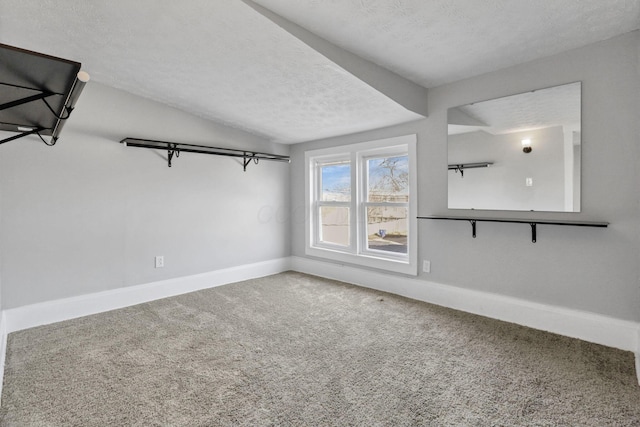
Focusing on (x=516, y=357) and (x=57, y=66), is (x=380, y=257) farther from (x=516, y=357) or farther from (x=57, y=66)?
(x=57, y=66)

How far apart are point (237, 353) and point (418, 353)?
4.13 feet

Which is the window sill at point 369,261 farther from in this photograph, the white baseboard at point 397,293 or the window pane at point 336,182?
the window pane at point 336,182

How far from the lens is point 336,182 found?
4.43 meters

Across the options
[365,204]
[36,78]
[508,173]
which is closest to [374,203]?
[365,204]

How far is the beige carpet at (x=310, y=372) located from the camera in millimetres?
1596

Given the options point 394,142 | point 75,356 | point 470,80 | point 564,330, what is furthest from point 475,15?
point 75,356

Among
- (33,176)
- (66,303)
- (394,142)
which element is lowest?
(66,303)

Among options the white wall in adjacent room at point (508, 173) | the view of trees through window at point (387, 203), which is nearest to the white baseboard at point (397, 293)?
the view of trees through window at point (387, 203)

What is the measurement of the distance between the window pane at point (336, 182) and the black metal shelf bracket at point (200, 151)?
58cm

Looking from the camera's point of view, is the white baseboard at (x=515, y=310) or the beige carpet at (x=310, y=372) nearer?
the beige carpet at (x=310, y=372)

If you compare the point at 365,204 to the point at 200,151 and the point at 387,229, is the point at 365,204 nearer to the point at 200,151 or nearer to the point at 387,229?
the point at 387,229

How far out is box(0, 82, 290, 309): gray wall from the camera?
273 cm

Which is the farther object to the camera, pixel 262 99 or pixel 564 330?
pixel 262 99

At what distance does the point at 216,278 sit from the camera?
12.9 feet
